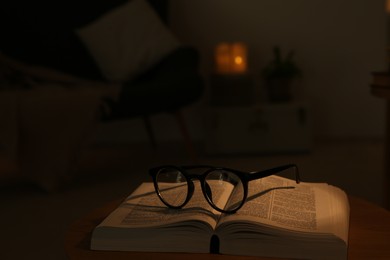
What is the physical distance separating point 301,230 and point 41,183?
1526 mm

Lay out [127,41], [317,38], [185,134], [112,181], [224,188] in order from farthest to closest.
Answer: [317,38] < [127,41] < [185,134] < [112,181] < [224,188]

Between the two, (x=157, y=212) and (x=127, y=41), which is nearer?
(x=157, y=212)

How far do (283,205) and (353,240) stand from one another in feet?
0.32

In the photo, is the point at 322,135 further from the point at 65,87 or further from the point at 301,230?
the point at 301,230

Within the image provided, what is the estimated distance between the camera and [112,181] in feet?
7.11

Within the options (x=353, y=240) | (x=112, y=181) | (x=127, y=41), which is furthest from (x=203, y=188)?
(x=127, y=41)

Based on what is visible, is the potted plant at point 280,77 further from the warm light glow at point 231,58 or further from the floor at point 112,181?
the floor at point 112,181

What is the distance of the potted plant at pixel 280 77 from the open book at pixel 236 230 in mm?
2013

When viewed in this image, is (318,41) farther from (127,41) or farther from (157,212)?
(157,212)

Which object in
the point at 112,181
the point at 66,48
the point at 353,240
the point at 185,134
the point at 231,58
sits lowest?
the point at 112,181

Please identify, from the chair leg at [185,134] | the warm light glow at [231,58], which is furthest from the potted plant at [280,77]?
the chair leg at [185,134]

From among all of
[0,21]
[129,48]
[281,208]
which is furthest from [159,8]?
[281,208]

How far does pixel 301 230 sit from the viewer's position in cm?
64

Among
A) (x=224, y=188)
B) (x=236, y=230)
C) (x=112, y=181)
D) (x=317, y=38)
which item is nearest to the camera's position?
(x=236, y=230)
